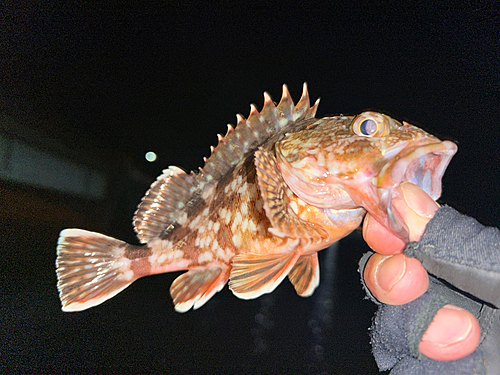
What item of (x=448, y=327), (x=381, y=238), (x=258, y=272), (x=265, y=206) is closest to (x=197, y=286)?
(x=258, y=272)

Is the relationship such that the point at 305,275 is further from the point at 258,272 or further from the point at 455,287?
the point at 455,287

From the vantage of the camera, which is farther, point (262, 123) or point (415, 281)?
point (262, 123)

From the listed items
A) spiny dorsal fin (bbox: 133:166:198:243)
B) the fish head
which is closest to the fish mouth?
the fish head

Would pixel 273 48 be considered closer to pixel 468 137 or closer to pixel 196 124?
pixel 196 124

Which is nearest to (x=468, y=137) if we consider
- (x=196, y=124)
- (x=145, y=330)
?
(x=196, y=124)

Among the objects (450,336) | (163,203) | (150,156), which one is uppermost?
(150,156)

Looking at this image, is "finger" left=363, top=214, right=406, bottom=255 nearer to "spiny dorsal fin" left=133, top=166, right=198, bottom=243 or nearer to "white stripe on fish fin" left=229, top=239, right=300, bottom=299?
"white stripe on fish fin" left=229, top=239, right=300, bottom=299
